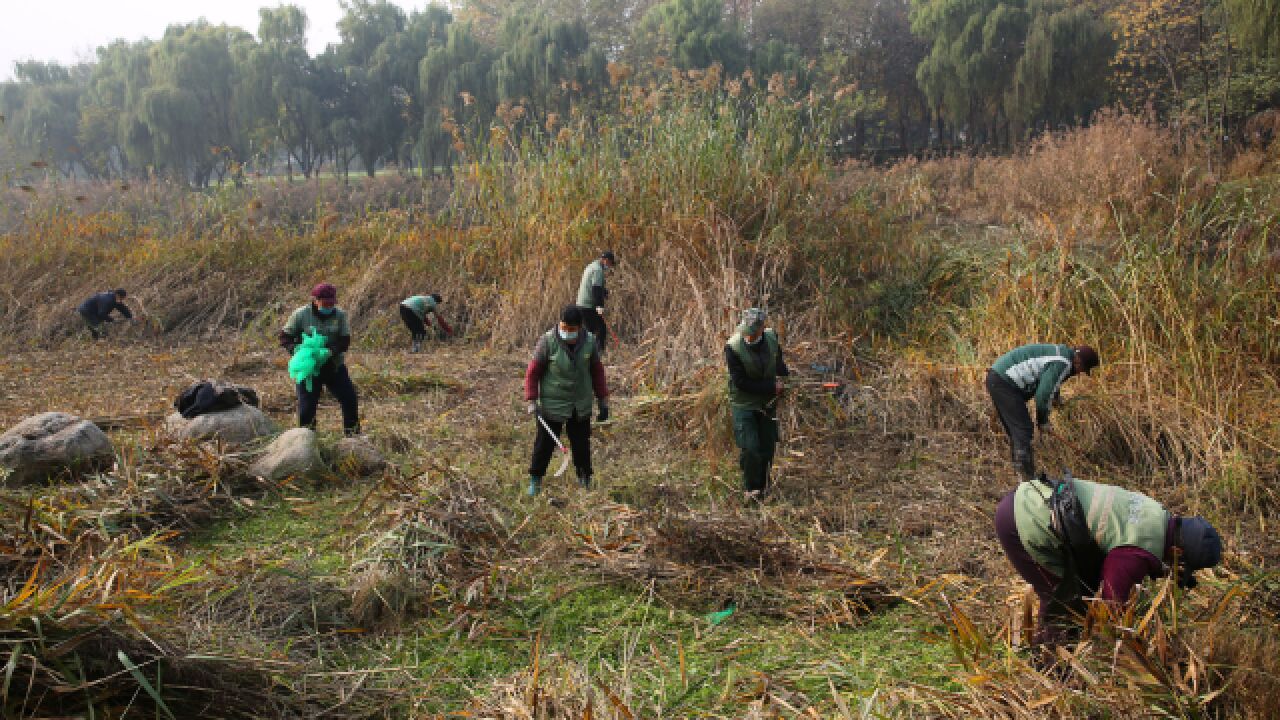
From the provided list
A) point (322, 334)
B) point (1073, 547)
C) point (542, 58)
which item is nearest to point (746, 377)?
point (1073, 547)

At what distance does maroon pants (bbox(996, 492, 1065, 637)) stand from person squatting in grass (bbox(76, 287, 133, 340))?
11450 millimetres

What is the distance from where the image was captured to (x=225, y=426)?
5.80 metres

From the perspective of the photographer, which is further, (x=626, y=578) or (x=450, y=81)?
(x=450, y=81)

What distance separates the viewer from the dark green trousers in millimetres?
5281

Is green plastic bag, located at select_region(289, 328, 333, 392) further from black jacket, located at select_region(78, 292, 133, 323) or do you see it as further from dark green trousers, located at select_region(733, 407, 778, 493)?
black jacket, located at select_region(78, 292, 133, 323)

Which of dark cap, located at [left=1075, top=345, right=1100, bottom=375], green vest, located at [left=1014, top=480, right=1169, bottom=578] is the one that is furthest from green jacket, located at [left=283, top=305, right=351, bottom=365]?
dark cap, located at [left=1075, top=345, right=1100, bottom=375]

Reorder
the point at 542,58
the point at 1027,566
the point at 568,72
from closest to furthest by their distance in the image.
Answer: the point at 1027,566 → the point at 568,72 → the point at 542,58

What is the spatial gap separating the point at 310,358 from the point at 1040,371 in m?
5.27

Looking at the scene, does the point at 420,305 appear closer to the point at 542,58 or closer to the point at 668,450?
the point at 668,450

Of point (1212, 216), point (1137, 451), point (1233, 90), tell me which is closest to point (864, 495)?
point (1137, 451)

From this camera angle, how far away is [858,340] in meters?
7.68

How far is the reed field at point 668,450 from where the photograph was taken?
9.53ft

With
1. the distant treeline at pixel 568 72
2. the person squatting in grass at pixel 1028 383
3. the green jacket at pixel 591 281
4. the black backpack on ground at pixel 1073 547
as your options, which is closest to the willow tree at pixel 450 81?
the distant treeline at pixel 568 72

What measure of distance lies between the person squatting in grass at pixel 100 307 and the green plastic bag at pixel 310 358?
21.0ft
